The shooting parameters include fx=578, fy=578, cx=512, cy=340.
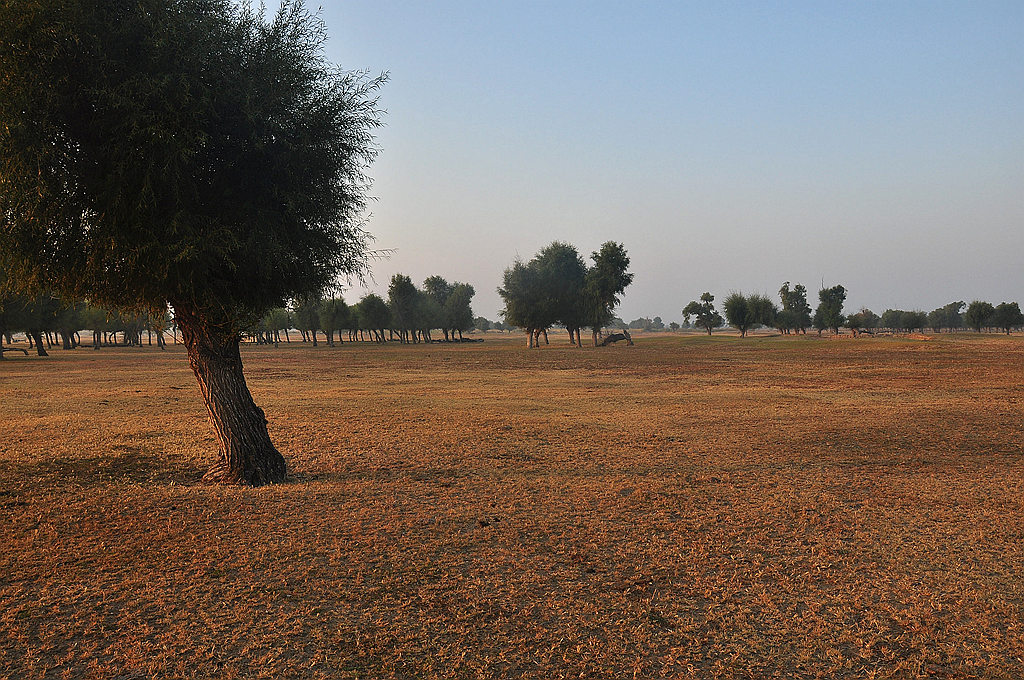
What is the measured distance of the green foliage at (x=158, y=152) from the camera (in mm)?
7895

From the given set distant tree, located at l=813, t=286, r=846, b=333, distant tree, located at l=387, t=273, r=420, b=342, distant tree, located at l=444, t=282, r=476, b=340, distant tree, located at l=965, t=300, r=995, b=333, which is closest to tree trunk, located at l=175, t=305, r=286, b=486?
distant tree, located at l=387, t=273, r=420, b=342

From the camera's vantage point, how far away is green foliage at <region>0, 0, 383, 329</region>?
25.9 feet

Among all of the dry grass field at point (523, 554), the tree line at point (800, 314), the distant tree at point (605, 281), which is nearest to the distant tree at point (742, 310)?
the tree line at point (800, 314)

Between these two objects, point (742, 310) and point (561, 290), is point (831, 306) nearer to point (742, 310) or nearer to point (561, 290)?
point (742, 310)

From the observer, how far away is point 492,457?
11.9 meters

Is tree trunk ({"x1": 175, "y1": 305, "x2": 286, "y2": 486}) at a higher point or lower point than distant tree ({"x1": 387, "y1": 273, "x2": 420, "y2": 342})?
lower

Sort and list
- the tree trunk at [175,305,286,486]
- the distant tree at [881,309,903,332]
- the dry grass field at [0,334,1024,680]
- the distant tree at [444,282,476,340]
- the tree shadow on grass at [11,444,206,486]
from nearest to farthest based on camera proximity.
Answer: the dry grass field at [0,334,1024,680] < the tree trunk at [175,305,286,486] < the tree shadow on grass at [11,444,206,486] < the distant tree at [444,282,476,340] < the distant tree at [881,309,903,332]

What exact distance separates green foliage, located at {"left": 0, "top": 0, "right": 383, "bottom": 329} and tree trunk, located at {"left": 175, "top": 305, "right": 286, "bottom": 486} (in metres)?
0.64

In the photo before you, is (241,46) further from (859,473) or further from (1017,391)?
(1017,391)

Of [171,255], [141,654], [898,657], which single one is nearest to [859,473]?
[898,657]

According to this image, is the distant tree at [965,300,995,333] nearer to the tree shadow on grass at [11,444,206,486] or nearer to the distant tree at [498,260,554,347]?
the distant tree at [498,260,554,347]

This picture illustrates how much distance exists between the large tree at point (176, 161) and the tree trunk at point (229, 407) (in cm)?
2

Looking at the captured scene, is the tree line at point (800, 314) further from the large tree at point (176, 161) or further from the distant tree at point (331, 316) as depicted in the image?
the large tree at point (176, 161)

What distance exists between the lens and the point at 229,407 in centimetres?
1010
